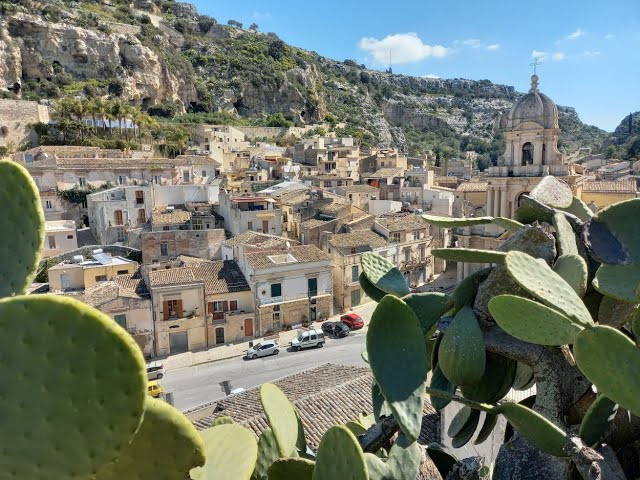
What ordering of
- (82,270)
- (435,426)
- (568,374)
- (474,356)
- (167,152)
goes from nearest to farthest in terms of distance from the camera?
(474,356) → (568,374) → (435,426) → (82,270) → (167,152)

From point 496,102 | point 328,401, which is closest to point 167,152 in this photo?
point 328,401

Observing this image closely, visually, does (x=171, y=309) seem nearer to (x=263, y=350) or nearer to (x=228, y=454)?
(x=263, y=350)

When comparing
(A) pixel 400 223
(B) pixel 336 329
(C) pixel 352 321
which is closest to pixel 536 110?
(A) pixel 400 223

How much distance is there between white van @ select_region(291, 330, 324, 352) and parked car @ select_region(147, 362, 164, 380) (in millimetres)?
4864

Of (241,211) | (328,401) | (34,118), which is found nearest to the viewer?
(328,401)

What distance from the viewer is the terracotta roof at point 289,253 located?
18844mm

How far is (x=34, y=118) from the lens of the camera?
40250 mm

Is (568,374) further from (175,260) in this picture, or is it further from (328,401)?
(175,260)

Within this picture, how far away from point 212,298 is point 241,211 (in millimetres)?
7626

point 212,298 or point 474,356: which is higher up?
point 474,356

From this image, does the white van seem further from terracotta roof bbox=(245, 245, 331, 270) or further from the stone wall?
the stone wall

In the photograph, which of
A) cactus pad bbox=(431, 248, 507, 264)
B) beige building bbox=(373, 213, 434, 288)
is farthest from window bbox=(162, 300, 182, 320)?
cactus pad bbox=(431, 248, 507, 264)

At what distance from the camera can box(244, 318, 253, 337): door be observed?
1927 cm

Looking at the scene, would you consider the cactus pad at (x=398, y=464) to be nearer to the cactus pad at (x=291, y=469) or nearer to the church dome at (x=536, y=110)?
the cactus pad at (x=291, y=469)
